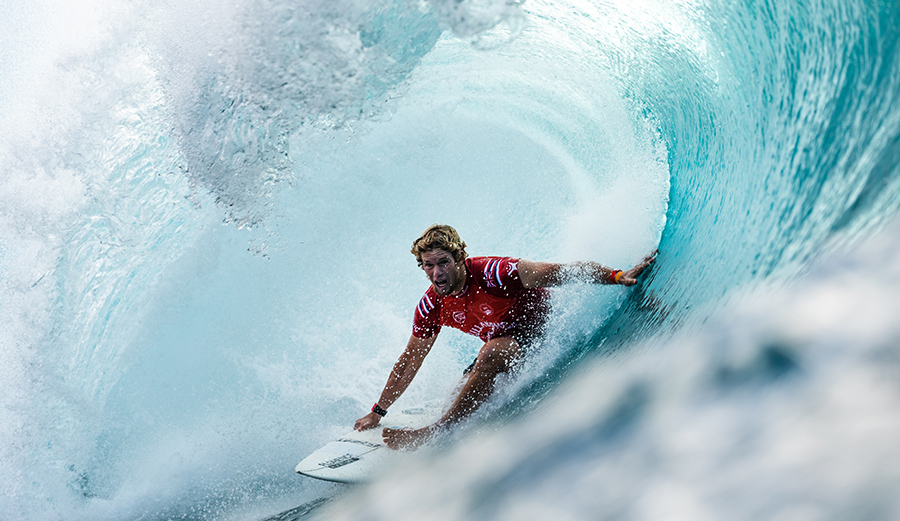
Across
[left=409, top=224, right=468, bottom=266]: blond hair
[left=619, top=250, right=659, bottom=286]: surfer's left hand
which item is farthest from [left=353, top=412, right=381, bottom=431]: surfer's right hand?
[left=619, top=250, right=659, bottom=286]: surfer's left hand

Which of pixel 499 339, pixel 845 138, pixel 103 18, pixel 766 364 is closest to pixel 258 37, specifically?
pixel 103 18

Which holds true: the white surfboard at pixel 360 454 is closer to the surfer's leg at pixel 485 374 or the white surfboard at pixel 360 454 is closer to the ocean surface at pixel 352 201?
the ocean surface at pixel 352 201

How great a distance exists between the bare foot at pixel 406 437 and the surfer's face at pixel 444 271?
588 mm

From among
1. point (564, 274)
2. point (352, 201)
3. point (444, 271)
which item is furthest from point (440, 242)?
point (352, 201)

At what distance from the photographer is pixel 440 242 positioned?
2.39 metres

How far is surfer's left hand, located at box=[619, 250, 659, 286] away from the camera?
7.98 feet

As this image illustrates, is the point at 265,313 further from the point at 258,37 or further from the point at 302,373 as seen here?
the point at 258,37

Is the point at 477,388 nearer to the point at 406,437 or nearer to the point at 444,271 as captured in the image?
the point at 406,437

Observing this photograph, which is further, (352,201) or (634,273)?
(352,201)

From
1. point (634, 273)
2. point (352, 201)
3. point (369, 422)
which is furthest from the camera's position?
point (352, 201)

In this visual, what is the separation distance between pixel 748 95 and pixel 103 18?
3.28 metres

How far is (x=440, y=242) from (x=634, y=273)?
3.12 feet

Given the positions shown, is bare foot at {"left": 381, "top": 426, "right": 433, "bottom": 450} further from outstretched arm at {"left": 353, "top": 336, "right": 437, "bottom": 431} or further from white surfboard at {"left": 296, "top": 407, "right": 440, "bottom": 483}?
outstretched arm at {"left": 353, "top": 336, "right": 437, "bottom": 431}

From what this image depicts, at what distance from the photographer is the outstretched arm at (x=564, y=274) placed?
2.38 metres
